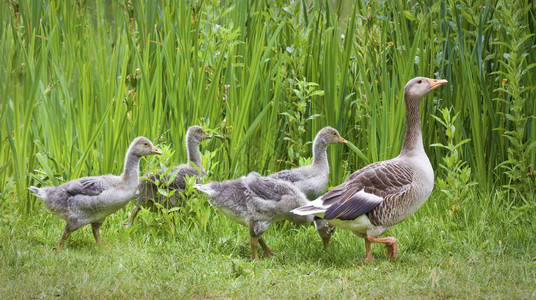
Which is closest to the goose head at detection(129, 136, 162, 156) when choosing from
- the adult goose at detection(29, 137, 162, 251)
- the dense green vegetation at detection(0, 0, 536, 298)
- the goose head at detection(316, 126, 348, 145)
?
the adult goose at detection(29, 137, 162, 251)

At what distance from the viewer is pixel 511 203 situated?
23.5 ft

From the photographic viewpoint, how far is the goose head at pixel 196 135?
7.07 metres

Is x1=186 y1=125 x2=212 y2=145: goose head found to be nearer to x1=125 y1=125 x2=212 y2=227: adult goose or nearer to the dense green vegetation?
x1=125 y1=125 x2=212 y2=227: adult goose

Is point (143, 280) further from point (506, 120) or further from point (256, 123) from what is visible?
point (506, 120)

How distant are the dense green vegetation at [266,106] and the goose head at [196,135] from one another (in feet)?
0.73

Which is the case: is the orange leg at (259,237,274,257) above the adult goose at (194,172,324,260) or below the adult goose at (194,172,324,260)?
below

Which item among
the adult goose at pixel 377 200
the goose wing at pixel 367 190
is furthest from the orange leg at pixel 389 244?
the goose wing at pixel 367 190

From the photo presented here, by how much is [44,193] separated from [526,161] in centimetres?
568

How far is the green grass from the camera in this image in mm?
4926

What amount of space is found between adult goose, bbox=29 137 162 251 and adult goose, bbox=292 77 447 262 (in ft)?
5.96

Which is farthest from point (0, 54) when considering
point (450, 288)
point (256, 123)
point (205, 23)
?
A: point (450, 288)

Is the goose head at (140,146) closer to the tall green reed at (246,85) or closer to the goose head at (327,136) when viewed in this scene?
the tall green reed at (246,85)

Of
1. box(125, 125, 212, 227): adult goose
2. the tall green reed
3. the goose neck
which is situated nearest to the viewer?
the goose neck

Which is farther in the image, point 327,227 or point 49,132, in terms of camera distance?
point 49,132
